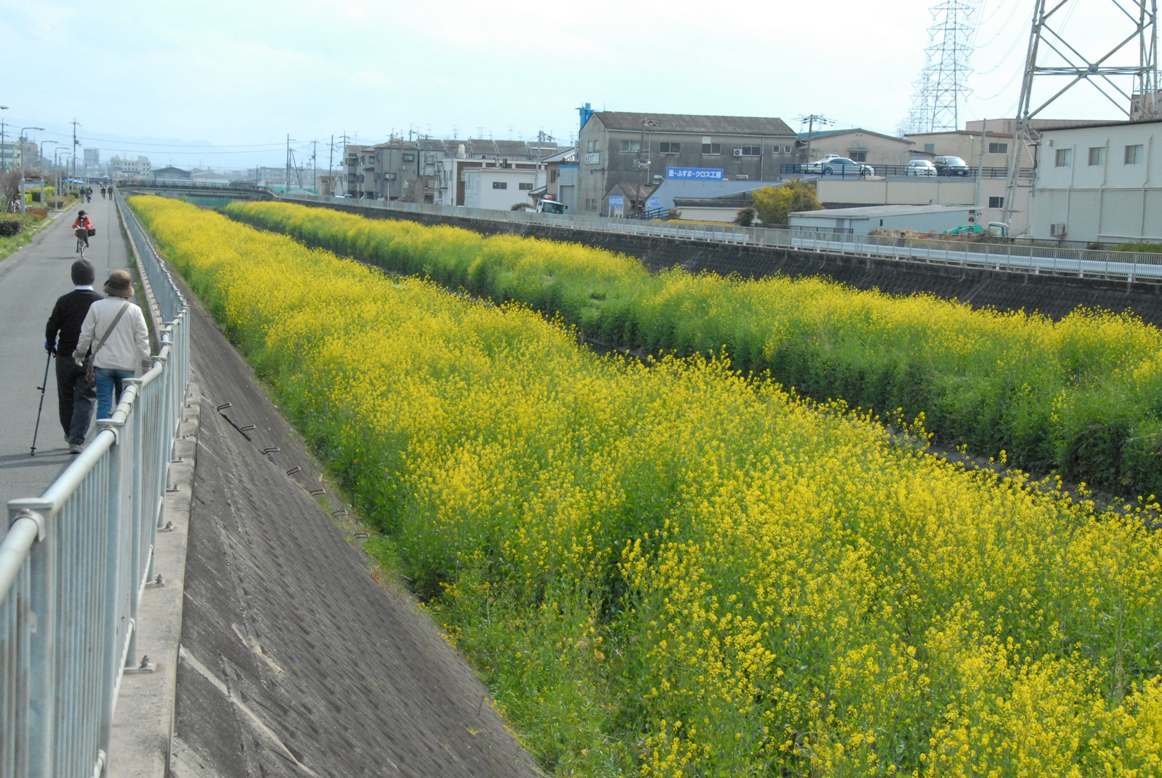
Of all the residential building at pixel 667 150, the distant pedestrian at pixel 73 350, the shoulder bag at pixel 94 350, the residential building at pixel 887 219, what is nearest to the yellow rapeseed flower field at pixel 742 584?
the distant pedestrian at pixel 73 350

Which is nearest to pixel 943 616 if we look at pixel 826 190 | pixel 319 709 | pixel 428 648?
pixel 428 648

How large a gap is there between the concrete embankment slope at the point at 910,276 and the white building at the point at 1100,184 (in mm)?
9078

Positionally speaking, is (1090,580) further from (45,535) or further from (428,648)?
(45,535)

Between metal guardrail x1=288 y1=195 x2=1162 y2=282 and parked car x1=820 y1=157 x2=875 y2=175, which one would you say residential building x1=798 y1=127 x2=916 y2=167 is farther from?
metal guardrail x1=288 y1=195 x2=1162 y2=282

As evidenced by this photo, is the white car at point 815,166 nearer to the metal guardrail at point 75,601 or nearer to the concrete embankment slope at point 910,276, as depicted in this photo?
the concrete embankment slope at point 910,276

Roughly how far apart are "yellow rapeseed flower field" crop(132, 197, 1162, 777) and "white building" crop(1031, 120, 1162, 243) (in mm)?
25505

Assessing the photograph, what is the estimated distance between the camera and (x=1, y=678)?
2.18 metres

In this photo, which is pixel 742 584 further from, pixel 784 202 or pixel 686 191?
pixel 686 191

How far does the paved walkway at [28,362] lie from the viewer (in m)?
8.80

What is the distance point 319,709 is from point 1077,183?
39.8 meters

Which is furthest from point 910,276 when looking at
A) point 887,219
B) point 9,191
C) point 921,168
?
point 9,191

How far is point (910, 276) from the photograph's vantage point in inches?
1296

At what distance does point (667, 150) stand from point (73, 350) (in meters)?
69.5

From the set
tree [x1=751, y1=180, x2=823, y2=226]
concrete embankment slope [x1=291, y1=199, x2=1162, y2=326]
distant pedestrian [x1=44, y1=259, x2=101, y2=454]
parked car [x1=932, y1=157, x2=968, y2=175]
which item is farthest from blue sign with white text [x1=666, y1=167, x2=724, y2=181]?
distant pedestrian [x1=44, y1=259, x2=101, y2=454]
